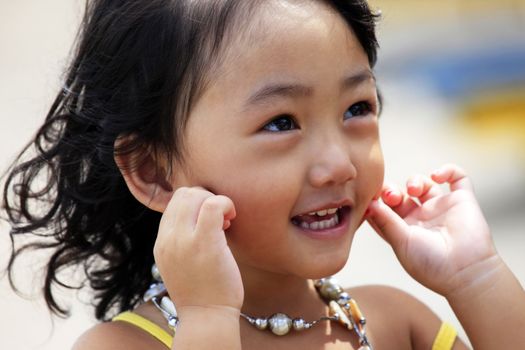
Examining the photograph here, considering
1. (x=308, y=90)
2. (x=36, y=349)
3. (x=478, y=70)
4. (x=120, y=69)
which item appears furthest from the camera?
(x=478, y=70)

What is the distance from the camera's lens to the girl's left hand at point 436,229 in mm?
1989

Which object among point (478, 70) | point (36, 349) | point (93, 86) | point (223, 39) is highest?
point (223, 39)

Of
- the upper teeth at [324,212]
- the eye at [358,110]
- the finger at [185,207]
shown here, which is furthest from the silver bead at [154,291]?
the eye at [358,110]

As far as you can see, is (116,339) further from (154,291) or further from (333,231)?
(333,231)

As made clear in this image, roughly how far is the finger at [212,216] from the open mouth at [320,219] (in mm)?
148

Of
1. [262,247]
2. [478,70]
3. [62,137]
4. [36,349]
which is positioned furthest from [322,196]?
[478,70]

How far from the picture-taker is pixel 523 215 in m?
4.39

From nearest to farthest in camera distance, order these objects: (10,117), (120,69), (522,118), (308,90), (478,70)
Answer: (308,90)
(120,69)
(10,117)
(522,118)
(478,70)

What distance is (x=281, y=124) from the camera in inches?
69.0

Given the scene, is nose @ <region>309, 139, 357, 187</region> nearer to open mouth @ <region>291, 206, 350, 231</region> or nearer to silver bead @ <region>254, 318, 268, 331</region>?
open mouth @ <region>291, 206, 350, 231</region>

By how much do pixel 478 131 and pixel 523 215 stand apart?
3.50ft

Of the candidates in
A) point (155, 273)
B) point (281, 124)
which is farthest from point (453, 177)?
point (155, 273)

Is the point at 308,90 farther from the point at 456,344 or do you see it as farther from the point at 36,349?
the point at 36,349

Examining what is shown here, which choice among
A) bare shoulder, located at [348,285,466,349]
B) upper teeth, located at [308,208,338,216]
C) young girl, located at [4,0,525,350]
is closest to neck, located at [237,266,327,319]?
young girl, located at [4,0,525,350]
